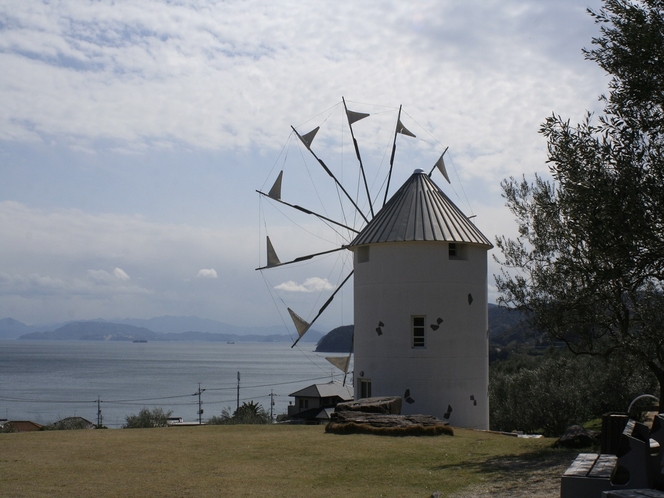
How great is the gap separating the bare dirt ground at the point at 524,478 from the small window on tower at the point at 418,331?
29.9 feet

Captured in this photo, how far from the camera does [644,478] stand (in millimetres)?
6367

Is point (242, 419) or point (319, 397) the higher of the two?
point (242, 419)

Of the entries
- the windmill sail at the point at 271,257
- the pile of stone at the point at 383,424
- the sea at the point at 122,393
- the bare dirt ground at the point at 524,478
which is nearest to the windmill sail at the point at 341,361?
the windmill sail at the point at 271,257

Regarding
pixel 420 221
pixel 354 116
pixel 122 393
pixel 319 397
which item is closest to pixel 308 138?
pixel 354 116

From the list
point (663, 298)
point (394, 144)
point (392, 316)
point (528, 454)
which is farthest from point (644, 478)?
point (394, 144)

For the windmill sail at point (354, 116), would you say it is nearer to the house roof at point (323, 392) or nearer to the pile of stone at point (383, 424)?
the pile of stone at point (383, 424)

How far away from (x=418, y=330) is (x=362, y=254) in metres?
3.37

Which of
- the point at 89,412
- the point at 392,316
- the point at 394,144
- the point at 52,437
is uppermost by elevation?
the point at 394,144

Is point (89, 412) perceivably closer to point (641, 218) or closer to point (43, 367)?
point (641, 218)

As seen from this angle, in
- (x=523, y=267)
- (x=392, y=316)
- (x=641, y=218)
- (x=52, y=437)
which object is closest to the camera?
(x=641, y=218)

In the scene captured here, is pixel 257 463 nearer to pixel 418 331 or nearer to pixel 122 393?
pixel 418 331

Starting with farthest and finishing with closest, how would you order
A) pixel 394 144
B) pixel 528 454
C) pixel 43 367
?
pixel 43 367
pixel 394 144
pixel 528 454

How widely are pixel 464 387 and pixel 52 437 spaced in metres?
12.2

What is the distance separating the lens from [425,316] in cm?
2164
